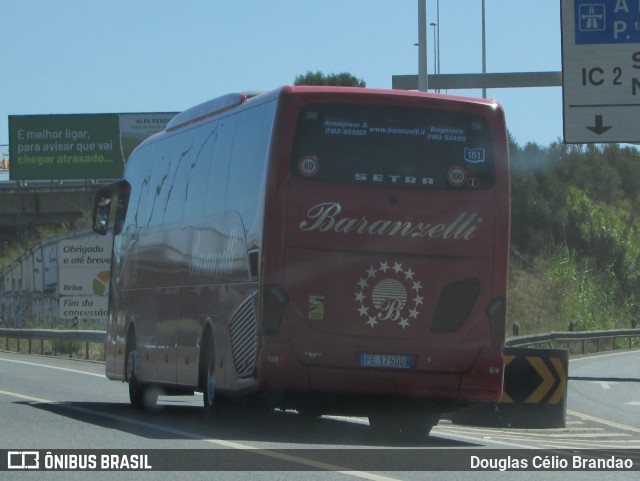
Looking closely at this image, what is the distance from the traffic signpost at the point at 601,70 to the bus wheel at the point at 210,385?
9.49m

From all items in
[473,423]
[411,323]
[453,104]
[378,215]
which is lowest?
[473,423]

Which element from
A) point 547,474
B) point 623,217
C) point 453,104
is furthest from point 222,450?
point 623,217

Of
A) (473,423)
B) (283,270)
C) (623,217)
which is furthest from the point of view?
(623,217)

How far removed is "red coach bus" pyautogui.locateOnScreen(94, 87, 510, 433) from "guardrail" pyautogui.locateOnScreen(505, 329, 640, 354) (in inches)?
772

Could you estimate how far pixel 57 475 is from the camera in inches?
414

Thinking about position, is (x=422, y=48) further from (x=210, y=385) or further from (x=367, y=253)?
(x=367, y=253)

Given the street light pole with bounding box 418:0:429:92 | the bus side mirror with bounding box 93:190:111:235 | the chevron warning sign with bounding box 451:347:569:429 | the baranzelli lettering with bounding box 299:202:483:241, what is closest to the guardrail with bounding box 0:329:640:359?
the bus side mirror with bounding box 93:190:111:235

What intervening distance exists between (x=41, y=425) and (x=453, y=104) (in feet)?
17.3

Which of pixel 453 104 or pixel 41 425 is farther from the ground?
pixel 453 104

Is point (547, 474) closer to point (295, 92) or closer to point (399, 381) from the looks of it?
point (399, 381)

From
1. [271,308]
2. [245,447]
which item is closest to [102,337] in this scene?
[271,308]

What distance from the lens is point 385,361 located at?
13.7m

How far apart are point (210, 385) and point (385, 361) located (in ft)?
8.08

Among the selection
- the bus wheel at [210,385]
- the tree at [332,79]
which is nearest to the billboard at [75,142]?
the tree at [332,79]
